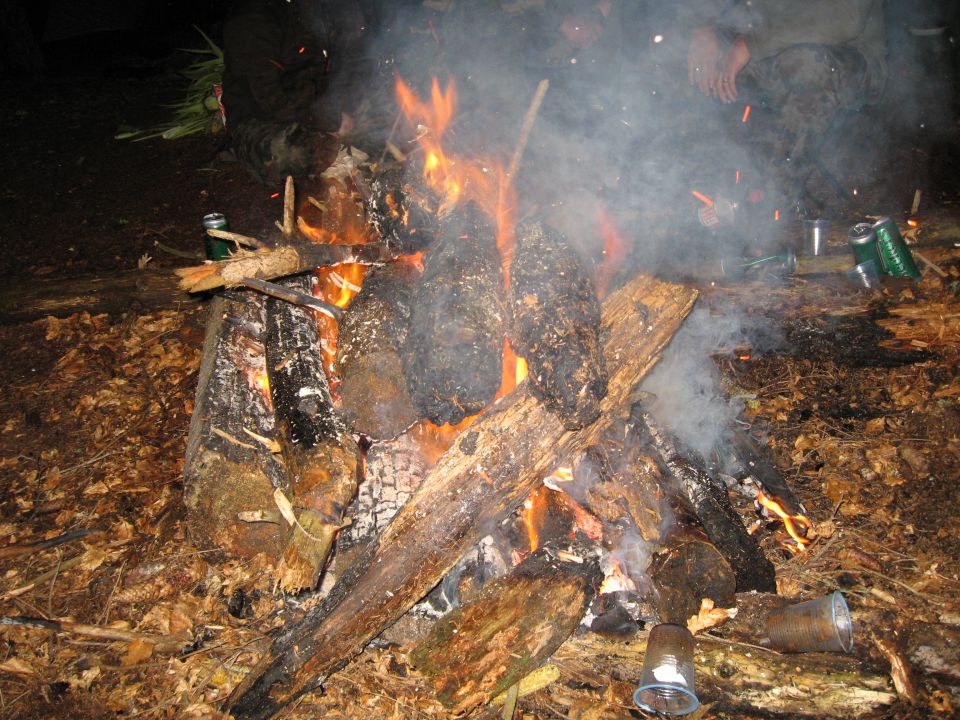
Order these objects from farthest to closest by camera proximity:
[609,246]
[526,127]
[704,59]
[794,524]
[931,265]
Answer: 1. [704,59]
2. [931,265]
3. [609,246]
4. [526,127]
5. [794,524]

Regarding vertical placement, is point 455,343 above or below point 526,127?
A: below

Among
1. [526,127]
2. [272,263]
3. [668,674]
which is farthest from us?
[526,127]

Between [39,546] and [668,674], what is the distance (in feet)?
12.1

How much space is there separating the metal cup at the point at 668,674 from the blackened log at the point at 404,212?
267cm

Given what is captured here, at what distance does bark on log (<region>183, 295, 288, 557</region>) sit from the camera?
9.68ft

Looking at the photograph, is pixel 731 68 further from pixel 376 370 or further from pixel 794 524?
pixel 376 370

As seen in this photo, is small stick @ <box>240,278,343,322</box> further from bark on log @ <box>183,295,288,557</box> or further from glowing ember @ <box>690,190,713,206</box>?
glowing ember @ <box>690,190,713,206</box>

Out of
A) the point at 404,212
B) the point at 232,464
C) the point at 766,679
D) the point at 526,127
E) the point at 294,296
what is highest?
the point at 526,127

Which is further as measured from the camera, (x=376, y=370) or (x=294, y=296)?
(x=294, y=296)

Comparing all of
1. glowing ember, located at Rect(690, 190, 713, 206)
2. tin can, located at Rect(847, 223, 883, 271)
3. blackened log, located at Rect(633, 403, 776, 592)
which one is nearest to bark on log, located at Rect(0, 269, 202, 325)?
blackened log, located at Rect(633, 403, 776, 592)

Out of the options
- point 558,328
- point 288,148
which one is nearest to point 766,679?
point 558,328

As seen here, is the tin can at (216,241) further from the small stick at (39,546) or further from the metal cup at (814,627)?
the metal cup at (814,627)

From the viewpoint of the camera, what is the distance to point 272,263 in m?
3.46

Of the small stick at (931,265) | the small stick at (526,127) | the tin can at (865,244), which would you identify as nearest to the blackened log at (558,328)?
the small stick at (526,127)
